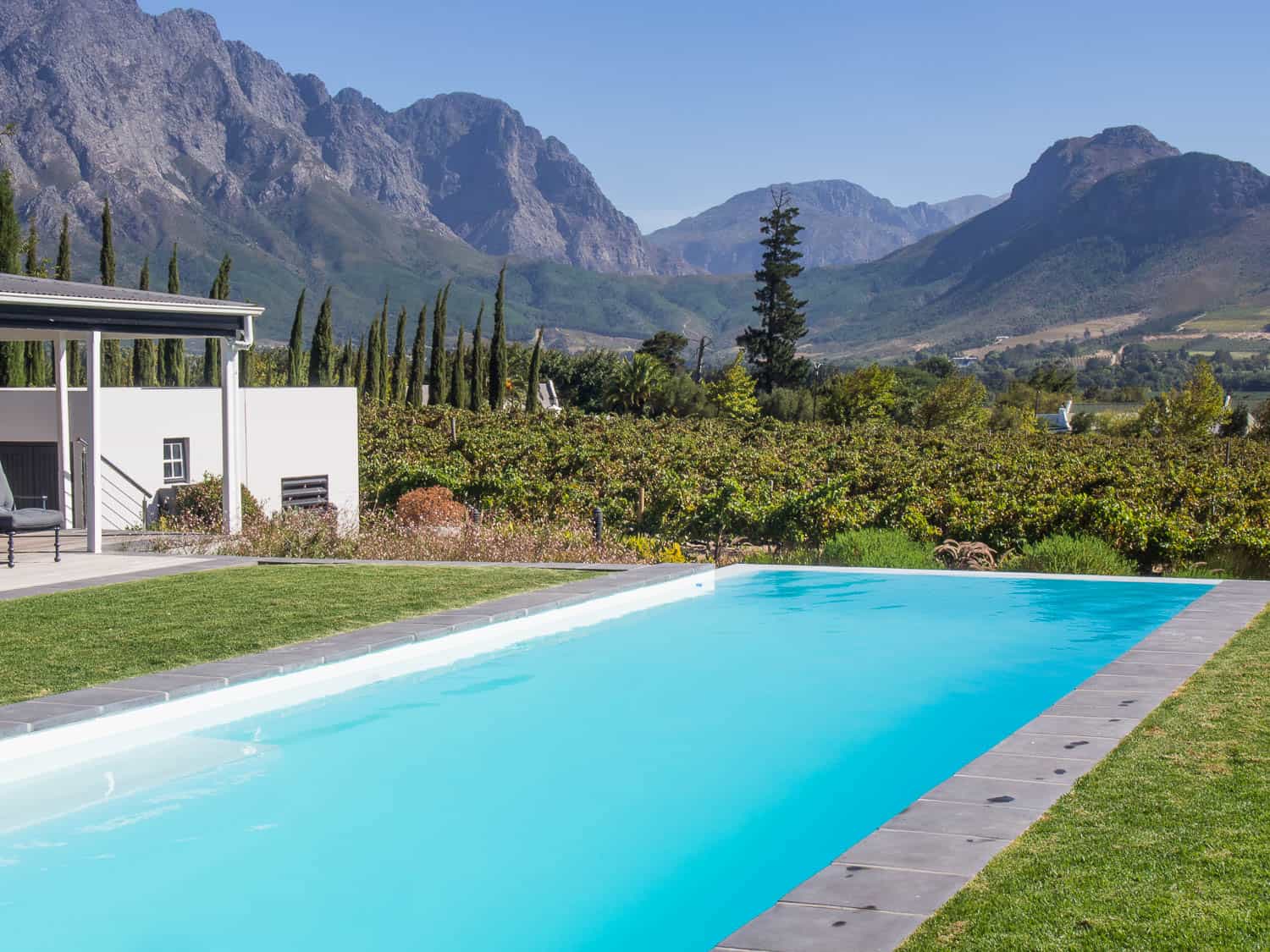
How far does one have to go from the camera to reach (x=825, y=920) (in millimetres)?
3643

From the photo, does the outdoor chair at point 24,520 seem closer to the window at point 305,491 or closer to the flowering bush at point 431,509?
the flowering bush at point 431,509

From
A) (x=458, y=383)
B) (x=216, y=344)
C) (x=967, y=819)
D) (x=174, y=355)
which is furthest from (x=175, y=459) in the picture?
(x=458, y=383)

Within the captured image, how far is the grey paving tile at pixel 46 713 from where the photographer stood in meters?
6.02

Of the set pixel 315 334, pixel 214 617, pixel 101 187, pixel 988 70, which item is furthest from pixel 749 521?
pixel 101 187

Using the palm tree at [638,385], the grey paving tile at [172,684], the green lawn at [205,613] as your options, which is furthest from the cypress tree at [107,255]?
the palm tree at [638,385]

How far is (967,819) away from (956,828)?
0.39ft

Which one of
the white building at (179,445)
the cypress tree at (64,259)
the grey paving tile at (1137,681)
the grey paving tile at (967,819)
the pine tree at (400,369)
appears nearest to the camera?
the grey paving tile at (967,819)

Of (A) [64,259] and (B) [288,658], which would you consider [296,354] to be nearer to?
(A) [64,259]

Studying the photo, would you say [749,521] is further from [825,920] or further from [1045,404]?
[1045,404]

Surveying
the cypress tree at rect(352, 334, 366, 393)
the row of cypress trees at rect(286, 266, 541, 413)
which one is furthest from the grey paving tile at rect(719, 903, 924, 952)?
the cypress tree at rect(352, 334, 366, 393)

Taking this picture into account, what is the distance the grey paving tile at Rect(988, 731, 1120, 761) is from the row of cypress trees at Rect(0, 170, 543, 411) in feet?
52.8

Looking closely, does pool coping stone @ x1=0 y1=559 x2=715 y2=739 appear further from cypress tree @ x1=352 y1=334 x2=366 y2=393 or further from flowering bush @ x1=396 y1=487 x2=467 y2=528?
cypress tree @ x1=352 y1=334 x2=366 y2=393

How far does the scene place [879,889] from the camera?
12.7 feet

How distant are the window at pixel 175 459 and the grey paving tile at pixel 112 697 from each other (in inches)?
469
